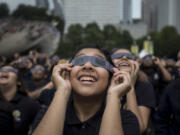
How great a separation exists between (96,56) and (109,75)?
0.71 feet

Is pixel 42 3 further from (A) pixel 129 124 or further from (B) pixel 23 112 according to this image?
(A) pixel 129 124

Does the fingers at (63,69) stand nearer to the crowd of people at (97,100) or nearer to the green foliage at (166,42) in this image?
the crowd of people at (97,100)

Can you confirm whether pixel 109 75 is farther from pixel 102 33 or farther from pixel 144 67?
pixel 102 33

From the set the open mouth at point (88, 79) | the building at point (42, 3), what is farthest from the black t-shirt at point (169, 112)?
the building at point (42, 3)

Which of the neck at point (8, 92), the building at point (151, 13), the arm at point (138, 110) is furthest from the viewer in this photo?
the building at point (151, 13)

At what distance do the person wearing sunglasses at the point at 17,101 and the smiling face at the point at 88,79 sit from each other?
6.10ft

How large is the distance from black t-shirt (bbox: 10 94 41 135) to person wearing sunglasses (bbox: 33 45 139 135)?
165 centimetres

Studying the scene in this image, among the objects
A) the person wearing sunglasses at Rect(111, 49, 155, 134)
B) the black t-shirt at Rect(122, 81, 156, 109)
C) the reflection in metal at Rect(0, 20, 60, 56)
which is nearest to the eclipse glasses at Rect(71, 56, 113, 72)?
the person wearing sunglasses at Rect(111, 49, 155, 134)

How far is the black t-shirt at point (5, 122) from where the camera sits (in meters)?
3.71

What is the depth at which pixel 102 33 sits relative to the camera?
56.1 m

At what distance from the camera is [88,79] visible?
2365 millimetres

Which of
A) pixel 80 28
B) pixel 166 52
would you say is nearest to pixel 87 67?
pixel 166 52

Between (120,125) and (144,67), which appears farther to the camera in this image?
(144,67)

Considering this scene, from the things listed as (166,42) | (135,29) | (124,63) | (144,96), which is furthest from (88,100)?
(135,29)
